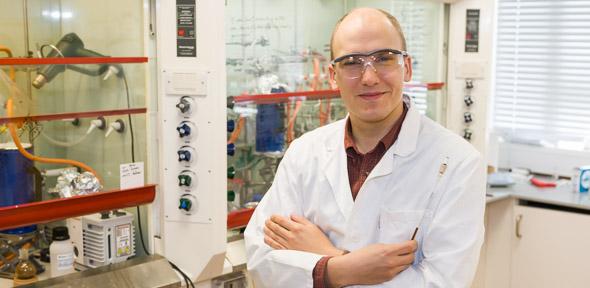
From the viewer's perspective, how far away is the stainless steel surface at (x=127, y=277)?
237 cm

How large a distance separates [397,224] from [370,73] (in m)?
0.37

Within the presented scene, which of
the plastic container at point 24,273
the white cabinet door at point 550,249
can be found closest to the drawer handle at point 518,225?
the white cabinet door at point 550,249

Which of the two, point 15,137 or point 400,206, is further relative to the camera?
point 15,137

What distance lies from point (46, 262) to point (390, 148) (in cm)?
153

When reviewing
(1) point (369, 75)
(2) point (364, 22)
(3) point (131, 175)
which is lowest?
(3) point (131, 175)

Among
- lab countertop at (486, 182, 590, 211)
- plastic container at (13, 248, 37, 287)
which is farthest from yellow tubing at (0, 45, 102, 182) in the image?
lab countertop at (486, 182, 590, 211)

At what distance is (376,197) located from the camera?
1.65 m

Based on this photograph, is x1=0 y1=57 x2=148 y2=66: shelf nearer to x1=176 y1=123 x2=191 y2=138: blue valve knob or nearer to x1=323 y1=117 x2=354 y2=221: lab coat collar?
x1=176 y1=123 x2=191 y2=138: blue valve knob

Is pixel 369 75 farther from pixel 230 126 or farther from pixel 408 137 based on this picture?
pixel 230 126

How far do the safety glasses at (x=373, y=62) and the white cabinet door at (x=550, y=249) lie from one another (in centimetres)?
234

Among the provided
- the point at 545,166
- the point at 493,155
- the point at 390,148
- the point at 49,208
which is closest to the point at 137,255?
the point at 49,208

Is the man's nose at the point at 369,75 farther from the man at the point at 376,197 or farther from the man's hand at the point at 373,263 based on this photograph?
the man's hand at the point at 373,263

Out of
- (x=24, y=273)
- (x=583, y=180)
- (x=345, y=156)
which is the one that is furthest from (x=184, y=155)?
(x=583, y=180)

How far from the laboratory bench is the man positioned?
210 cm
